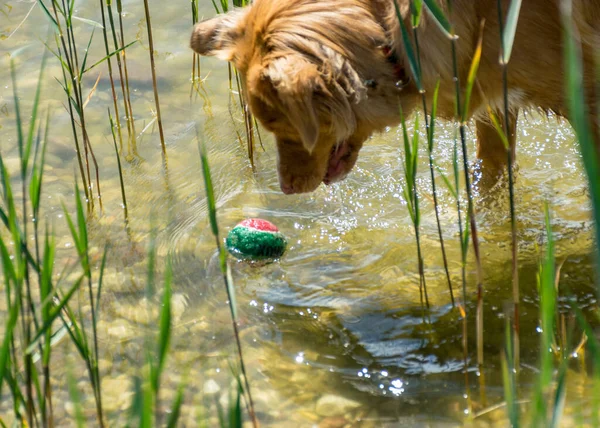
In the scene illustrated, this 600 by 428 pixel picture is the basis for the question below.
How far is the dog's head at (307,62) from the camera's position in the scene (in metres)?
2.83

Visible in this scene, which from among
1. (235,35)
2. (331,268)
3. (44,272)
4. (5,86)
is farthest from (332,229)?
(5,86)

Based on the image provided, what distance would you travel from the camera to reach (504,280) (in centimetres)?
342

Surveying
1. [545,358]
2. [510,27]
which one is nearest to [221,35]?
[510,27]

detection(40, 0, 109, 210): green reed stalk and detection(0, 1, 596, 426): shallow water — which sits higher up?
detection(40, 0, 109, 210): green reed stalk

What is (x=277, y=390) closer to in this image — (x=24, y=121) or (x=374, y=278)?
(x=374, y=278)

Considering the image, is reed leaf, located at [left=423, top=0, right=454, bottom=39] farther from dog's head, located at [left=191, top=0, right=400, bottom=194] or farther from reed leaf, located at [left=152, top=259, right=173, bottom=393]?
reed leaf, located at [left=152, top=259, right=173, bottom=393]

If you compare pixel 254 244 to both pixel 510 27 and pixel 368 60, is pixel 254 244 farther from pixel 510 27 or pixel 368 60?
pixel 510 27

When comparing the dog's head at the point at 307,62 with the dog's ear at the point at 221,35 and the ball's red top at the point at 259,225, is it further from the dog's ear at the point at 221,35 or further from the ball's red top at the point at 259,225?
the ball's red top at the point at 259,225

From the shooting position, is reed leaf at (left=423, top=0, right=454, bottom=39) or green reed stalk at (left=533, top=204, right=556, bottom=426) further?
reed leaf at (left=423, top=0, right=454, bottom=39)

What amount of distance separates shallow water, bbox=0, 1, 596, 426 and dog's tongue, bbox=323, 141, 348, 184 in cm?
34

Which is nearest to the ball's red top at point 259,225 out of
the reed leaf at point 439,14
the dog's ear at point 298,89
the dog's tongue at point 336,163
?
the dog's tongue at point 336,163

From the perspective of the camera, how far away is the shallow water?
9.32 feet

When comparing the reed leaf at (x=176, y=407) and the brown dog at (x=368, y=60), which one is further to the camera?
the brown dog at (x=368, y=60)

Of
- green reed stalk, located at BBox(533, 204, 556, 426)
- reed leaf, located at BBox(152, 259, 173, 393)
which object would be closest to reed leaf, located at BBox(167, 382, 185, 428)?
reed leaf, located at BBox(152, 259, 173, 393)
